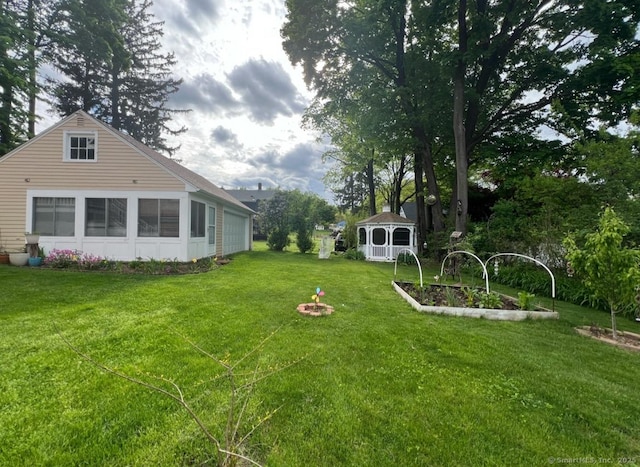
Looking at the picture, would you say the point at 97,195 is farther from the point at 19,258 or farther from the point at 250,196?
the point at 250,196

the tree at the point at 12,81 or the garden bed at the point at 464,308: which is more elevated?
the tree at the point at 12,81

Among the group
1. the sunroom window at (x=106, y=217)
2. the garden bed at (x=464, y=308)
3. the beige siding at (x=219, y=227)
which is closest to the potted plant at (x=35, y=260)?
the sunroom window at (x=106, y=217)

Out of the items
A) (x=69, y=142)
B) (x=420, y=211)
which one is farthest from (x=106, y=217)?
(x=420, y=211)

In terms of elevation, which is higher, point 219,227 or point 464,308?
point 219,227

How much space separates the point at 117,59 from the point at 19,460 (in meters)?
24.5

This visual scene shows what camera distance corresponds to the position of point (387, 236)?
638 inches

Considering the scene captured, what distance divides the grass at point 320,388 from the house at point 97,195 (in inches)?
185

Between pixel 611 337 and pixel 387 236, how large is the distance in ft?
38.7

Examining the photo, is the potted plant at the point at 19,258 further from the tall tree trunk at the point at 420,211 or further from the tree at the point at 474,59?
the tall tree trunk at the point at 420,211

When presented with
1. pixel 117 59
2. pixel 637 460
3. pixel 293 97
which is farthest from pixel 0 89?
pixel 637 460

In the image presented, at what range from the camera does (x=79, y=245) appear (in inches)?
374

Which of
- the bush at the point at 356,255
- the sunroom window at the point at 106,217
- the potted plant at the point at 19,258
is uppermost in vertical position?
the sunroom window at the point at 106,217

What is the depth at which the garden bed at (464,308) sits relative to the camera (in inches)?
209

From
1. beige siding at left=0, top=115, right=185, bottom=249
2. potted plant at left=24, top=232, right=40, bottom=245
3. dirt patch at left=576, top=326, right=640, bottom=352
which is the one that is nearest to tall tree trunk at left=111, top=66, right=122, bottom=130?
beige siding at left=0, top=115, right=185, bottom=249
